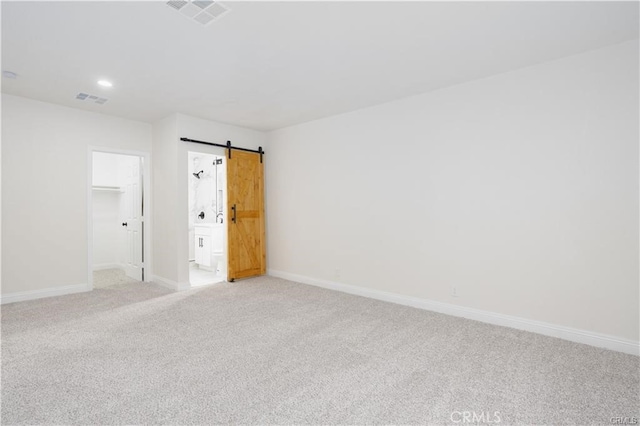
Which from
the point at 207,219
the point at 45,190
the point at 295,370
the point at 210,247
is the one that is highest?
the point at 45,190

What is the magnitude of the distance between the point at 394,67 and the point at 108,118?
416 centimetres

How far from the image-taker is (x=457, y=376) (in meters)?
2.32

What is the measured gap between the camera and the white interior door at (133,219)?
17.7 ft

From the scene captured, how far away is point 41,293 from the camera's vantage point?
14.1 feet

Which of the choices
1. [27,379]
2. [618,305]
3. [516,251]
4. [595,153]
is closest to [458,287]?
[516,251]

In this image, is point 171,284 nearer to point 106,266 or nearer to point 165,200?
point 165,200

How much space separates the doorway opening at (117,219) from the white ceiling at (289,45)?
1.91 meters

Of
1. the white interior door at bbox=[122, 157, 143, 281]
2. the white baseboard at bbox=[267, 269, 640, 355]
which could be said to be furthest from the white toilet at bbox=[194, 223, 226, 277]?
the white baseboard at bbox=[267, 269, 640, 355]

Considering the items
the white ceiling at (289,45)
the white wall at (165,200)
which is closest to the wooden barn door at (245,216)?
the white wall at (165,200)

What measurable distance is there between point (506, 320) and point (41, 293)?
5567 millimetres

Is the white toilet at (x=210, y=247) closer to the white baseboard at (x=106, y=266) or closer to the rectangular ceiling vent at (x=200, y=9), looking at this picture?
the white baseboard at (x=106, y=266)

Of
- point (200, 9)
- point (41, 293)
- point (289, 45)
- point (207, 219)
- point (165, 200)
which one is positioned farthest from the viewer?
point (207, 219)

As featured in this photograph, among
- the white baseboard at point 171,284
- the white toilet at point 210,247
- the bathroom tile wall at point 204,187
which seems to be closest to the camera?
the white baseboard at point 171,284

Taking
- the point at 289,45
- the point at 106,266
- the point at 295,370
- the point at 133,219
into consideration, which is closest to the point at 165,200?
the point at 133,219
